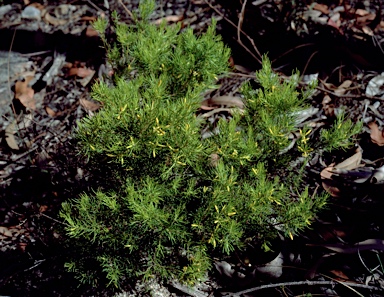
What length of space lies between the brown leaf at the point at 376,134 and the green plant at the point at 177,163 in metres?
0.95

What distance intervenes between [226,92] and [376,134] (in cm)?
103

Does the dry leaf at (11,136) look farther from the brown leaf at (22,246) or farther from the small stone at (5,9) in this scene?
the small stone at (5,9)

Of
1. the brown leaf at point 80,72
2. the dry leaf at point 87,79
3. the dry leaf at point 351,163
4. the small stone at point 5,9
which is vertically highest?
the small stone at point 5,9

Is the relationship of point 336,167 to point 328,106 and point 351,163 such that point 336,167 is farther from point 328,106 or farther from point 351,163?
point 328,106

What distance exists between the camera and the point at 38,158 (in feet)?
9.44

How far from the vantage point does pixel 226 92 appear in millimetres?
3143

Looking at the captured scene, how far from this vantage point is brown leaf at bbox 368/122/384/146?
2701 mm

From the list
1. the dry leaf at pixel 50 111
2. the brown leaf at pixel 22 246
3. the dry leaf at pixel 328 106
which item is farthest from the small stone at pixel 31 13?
the dry leaf at pixel 328 106

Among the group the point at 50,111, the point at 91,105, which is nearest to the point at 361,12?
the point at 91,105

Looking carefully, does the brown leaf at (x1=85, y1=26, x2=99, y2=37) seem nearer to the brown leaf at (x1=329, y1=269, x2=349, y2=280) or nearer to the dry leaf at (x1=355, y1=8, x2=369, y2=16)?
the dry leaf at (x1=355, y1=8, x2=369, y2=16)

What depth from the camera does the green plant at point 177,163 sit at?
1682 mm

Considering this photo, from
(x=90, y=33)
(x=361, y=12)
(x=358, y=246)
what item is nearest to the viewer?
(x=358, y=246)

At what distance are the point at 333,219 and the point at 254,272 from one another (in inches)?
21.2

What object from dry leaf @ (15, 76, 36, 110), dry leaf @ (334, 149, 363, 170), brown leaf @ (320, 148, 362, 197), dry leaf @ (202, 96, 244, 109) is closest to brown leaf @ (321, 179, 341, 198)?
brown leaf @ (320, 148, 362, 197)
